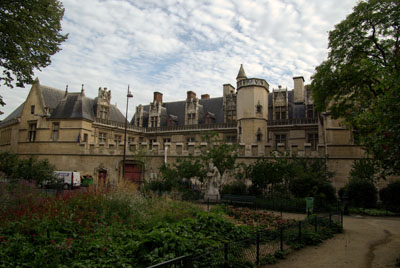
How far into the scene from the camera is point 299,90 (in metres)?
30.4

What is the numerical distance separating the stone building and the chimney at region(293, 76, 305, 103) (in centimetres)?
10

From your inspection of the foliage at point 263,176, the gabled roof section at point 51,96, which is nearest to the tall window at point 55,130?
the gabled roof section at point 51,96

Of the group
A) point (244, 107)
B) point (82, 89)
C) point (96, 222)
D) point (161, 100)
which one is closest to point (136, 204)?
point (96, 222)

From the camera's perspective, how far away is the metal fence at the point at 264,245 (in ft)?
18.7

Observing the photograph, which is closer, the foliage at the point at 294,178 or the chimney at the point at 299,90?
the foliage at the point at 294,178

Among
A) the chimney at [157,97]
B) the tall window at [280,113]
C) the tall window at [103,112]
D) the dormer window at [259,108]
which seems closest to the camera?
the dormer window at [259,108]

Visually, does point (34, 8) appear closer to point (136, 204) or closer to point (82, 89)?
point (136, 204)

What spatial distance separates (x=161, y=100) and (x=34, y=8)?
26.4 metres

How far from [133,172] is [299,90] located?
751 inches

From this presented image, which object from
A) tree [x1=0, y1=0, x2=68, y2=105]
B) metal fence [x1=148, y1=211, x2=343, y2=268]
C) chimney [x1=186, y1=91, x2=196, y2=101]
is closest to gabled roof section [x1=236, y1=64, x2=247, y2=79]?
chimney [x1=186, y1=91, x2=196, y2=101]

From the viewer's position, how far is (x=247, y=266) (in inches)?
250

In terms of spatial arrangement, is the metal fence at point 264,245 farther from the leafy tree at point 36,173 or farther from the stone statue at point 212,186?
the leafy tree at point 36,173

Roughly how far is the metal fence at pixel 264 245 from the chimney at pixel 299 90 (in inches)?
827

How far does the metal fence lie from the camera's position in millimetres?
5695
